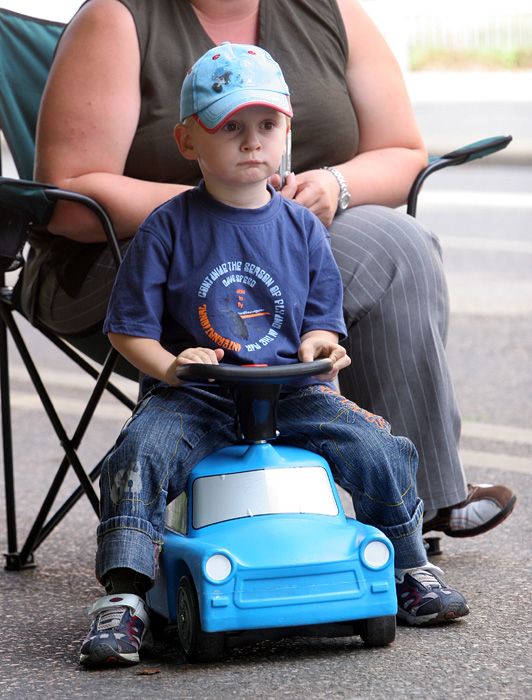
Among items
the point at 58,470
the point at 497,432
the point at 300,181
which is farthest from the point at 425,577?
the point at 497,432

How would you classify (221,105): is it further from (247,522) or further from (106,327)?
(247,522)

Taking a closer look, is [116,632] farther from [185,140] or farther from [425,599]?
[185,140]

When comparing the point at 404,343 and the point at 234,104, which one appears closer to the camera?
the point at 234,104

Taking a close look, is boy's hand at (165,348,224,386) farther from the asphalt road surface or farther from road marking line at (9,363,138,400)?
road marking line at (9,363,138,400)

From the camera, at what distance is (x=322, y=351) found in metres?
2.61

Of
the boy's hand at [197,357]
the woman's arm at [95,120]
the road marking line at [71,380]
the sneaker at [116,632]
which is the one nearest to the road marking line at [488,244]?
the road marking line at [71,380]

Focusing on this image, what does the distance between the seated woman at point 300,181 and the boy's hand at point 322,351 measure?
0.38 meters

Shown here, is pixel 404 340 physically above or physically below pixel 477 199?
above

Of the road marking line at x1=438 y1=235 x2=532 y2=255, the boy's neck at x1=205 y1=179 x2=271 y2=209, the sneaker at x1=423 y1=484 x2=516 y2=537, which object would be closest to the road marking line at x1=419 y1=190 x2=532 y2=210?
the road marking line at x1=438 y1=235 x2=532 y2=255

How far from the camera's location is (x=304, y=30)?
10.7 feet

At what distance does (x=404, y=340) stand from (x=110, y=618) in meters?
0.93

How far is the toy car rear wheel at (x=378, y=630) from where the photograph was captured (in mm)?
2443

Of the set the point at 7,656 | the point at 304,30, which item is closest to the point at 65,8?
the point at 304,30

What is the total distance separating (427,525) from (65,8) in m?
12.3
